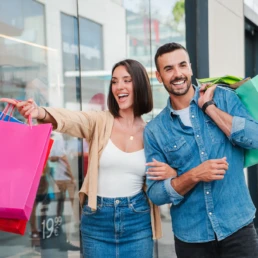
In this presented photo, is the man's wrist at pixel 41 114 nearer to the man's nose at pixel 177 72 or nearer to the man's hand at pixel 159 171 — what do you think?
the man's hand at pixel 159 171

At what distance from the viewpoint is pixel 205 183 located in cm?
270

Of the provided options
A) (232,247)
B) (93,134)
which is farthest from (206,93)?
(232,247)

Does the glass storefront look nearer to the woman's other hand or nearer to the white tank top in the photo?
the white tank top

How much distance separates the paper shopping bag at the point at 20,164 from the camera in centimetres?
223

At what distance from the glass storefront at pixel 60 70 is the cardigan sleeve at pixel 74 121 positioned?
1263 mm

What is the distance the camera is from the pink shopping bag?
7.31 ft

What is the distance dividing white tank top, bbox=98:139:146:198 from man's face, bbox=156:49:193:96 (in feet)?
1.40

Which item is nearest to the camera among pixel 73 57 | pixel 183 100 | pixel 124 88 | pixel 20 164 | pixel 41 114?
pixel 20 164

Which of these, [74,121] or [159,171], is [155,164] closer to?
[159,171]

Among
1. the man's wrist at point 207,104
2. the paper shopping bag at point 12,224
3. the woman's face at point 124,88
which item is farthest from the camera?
the woman's face at point 124,88

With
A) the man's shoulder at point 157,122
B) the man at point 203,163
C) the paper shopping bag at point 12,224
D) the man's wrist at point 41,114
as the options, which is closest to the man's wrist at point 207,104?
the man at point 203,163

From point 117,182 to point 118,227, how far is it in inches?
9.7

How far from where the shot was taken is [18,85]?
4105mm

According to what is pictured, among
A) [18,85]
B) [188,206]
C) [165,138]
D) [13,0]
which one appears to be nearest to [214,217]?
[188,206]
